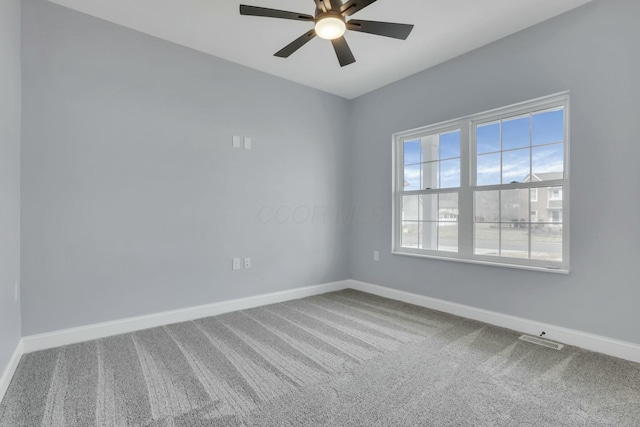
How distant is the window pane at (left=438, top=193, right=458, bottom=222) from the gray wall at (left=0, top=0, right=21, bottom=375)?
387 cm

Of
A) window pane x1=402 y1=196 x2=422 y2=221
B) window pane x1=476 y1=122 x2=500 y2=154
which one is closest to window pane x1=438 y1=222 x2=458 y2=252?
window pane x1=402 y1=196 x2=422 y2=221

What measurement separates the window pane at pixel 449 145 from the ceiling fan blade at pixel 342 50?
5.52 ft

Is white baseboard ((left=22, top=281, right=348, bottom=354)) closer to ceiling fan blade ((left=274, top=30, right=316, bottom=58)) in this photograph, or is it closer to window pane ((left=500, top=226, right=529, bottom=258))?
window pane ((left=500, top=226, right=529, bottom=258))

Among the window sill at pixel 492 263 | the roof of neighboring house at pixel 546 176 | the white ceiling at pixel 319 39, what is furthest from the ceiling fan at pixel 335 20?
the window sill at pixel 492 263

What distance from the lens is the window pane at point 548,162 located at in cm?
270

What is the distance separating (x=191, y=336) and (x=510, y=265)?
3.07 metres

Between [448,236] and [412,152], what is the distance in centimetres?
120

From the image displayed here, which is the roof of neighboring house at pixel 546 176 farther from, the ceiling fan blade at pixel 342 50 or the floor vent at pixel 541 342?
the ceiling fan blade at pixel 342 50

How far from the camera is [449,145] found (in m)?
3.56

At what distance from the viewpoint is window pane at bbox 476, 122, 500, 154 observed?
10.3 ft

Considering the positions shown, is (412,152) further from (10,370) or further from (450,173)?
(10,370)

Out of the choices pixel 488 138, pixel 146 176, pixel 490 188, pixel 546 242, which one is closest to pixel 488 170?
pixel 490 188

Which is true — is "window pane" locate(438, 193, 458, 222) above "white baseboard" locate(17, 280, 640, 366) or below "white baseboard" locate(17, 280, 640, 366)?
above

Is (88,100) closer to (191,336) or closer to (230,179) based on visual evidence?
(230,179)
